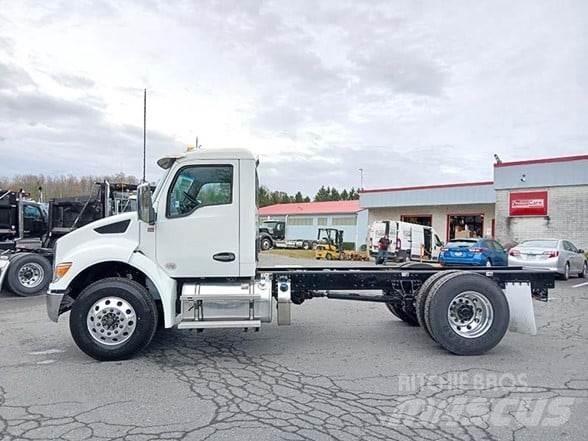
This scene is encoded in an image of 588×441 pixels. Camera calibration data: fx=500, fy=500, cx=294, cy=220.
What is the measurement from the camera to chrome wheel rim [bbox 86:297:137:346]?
6.09 metres

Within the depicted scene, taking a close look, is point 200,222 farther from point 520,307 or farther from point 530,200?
point 530,200

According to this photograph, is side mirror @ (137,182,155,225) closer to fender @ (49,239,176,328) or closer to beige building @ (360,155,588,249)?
fender @ (49,239,176,328)

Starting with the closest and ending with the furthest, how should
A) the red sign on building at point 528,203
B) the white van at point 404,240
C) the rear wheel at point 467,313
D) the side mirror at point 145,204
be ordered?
the side mirror at point 145,204 → the rear wheel at point 467,313 → the red sign on building at point 528,203 → the white van at point 404,240

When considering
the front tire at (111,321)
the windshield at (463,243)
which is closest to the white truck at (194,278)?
the front tire at (111,321)

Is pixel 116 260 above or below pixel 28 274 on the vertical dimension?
above

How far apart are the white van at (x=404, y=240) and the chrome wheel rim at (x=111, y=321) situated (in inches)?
830

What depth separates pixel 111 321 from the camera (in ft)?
20.1

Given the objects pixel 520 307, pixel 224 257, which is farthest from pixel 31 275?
pixel 520 307

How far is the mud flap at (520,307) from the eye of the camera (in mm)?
6977

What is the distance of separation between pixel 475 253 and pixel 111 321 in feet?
53.8

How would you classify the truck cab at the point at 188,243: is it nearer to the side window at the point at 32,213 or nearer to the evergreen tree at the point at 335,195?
the side window at the point at 32,213

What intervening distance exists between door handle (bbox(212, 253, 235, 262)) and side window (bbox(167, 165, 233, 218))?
663 millimetres

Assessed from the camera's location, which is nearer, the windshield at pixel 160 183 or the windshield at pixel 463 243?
the windshield at pixel 160 183

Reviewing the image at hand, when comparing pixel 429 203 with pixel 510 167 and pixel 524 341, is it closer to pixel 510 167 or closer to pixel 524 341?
pixel 510 167
